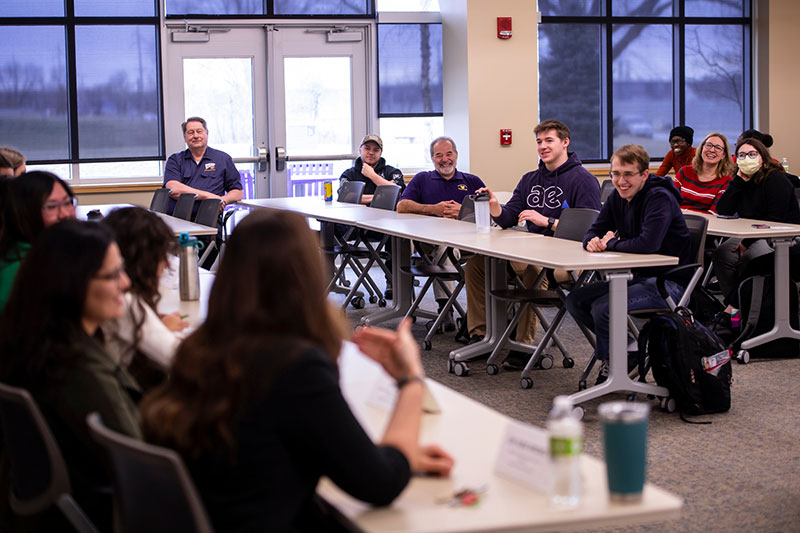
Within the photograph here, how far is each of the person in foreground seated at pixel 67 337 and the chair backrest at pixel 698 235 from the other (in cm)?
354

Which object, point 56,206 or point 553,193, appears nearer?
point 56,206

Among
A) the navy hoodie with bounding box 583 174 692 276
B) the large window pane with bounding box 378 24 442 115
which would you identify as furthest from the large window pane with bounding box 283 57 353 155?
the navy hoodie with bounding box 583 174 692 276

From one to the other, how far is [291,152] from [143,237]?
7.28 m

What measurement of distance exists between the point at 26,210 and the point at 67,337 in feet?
3.62

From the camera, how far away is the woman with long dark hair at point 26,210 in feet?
8.90


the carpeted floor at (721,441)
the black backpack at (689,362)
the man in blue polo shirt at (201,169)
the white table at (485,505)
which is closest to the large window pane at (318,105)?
the man in blue polo shirt at (201,169)

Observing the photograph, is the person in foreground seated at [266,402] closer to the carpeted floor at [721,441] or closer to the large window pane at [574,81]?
the carpeted floor at [721,441]

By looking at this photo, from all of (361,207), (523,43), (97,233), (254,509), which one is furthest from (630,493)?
(523,43)

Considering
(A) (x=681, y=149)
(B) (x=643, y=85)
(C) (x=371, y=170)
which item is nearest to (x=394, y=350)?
(C) (x=371, y=170)

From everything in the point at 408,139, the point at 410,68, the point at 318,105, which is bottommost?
the point at 408,139

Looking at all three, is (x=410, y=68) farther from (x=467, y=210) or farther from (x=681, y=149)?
(x=467, y=210)

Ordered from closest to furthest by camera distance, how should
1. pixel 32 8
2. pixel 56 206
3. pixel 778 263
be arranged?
1. pixel 56 206
2. pixel 778 263
3. pixel 32 8

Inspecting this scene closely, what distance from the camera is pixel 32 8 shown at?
9164 millimetres

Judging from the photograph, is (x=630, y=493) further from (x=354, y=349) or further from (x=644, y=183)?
(x=644, y=183)
